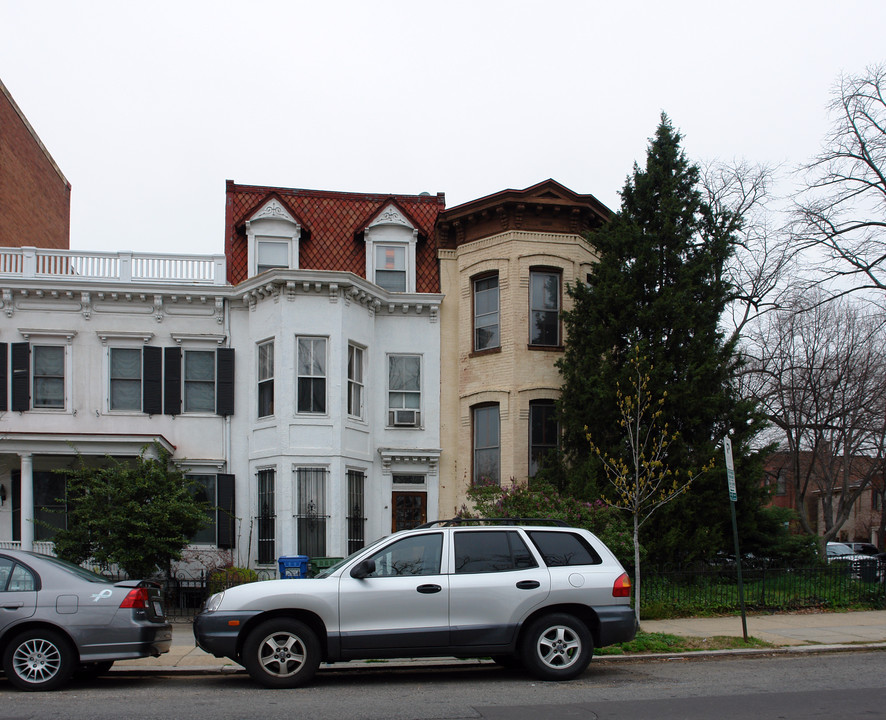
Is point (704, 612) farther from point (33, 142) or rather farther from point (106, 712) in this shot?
point (33, 142)

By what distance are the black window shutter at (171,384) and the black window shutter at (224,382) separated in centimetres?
86

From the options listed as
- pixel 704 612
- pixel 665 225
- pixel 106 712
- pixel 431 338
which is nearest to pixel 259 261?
pixel 431 338

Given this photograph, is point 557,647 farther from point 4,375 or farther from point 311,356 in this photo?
point 4,375

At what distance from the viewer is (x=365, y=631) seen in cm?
945

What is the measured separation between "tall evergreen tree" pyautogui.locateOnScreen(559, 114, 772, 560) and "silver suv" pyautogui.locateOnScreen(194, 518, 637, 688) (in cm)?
786

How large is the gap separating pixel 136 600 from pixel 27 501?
1022cm

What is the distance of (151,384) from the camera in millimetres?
20453

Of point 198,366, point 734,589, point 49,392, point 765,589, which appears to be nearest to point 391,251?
point 198,366

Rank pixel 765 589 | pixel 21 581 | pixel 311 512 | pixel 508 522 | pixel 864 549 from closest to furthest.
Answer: pixel 21 581, pixel 508 522, pixel 765 589, pixel 311 512, pixel 864 549

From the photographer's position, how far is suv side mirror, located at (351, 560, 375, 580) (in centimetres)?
957

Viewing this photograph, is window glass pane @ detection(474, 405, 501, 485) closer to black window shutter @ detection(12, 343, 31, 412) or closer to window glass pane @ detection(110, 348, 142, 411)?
window glass pane @ detection(110, 348, 142, 411)

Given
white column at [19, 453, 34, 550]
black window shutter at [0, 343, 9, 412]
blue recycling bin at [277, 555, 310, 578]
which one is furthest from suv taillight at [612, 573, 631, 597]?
black window shutter at [0, 343, 9, 412]

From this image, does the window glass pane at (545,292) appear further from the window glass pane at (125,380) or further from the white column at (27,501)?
the white column at (27,501)

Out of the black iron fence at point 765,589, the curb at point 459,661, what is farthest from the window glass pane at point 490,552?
the black iron fence at point 765,589
